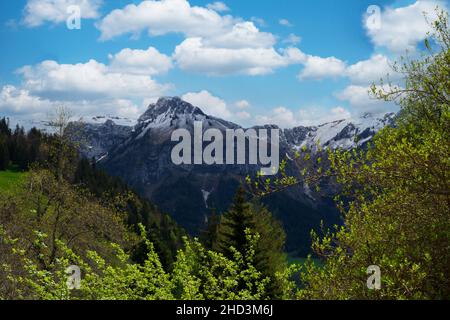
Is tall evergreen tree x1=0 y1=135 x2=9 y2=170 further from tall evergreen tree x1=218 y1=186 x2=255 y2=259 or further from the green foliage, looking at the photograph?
the green foliage

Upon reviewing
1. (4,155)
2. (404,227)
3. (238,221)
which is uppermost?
(4,155)

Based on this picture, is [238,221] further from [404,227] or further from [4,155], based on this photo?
[4,155]

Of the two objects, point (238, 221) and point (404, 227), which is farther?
point (238, 221)

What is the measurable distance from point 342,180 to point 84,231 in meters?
32.6

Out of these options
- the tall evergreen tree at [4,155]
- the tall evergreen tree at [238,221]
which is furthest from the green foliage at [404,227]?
the tall evergreen tree at [4,155]

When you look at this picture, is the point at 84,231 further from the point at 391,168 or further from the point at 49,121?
the point at 391,168

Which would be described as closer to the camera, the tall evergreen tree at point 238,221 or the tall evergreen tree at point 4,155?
the tall evergreen tree at point 238,221

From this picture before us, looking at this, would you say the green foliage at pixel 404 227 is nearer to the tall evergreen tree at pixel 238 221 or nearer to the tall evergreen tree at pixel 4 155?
the tall evergreen tree at pixel 238 221

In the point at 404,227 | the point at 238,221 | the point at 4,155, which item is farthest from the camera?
the point at 4,155

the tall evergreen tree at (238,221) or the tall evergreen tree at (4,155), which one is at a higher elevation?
the tall evergreen tree at (4,155)

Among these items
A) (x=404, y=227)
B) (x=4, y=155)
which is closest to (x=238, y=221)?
(x=404, y=227)

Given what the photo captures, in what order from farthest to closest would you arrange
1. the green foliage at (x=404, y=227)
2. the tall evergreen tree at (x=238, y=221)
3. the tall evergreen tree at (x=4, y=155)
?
the tall evergreen tree at (x=4, y=155), the tall evergreen tree at (x=238, y=221), the green foliage at (x=404, y=227)

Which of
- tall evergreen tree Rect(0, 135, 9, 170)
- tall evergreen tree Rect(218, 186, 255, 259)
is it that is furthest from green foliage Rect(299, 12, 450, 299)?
tall evergreen tree Rect(0, 135, 9, 170)

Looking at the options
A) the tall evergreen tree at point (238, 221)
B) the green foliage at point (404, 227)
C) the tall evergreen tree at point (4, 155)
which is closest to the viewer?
the green foliage at point (404, 227)
